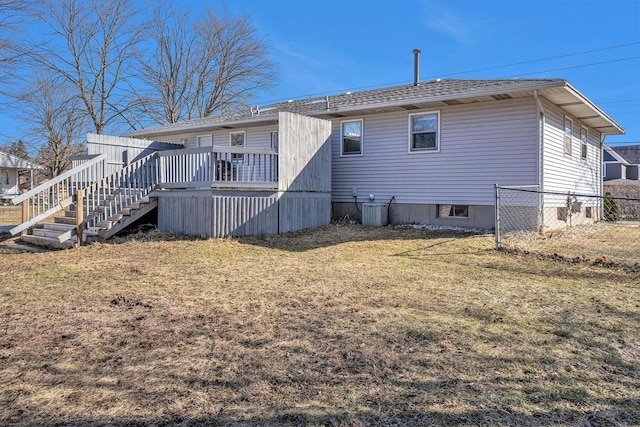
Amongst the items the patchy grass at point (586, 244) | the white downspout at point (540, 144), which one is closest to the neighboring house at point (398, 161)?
the white downspout at point (540, 144)

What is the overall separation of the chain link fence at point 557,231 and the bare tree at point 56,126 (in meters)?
27.4

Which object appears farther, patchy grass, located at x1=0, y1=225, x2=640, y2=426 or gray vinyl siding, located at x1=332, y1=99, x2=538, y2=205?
gray vinyl siding, located at x1=332, y1=99, x2=538, y2=205

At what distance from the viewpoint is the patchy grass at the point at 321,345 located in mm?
2312

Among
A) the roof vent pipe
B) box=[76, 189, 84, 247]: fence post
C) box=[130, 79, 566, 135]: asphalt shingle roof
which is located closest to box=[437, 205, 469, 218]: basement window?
box=[130, 79, 566, 135]: asphalt shingle roof


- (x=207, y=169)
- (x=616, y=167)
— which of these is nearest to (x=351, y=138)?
(x=207, y=169)

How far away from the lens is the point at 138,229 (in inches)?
399

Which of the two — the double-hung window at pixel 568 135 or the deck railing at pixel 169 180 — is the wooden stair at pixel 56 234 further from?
the double-hung window at pixel 568 135

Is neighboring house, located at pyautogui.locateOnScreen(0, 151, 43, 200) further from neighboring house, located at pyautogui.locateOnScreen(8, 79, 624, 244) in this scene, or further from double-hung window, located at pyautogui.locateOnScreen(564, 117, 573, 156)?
double-hung window, located at pyautogui.locateOnScreen(564, 117, 573, 156)

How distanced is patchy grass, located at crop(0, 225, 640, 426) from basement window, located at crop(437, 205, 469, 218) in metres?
4.55

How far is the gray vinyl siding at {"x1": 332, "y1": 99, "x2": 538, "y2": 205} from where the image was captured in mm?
9867

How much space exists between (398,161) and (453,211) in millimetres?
2054

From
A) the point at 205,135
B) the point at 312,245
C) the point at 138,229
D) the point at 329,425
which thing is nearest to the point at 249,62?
the point at 205,135

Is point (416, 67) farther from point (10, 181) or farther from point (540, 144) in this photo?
point (10, 181)

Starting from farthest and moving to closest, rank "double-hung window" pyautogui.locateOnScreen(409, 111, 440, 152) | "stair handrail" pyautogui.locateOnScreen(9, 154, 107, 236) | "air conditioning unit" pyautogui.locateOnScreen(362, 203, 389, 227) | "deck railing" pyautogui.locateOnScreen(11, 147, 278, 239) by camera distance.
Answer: "air conditioning unit" pyautogui.locateOnScreen(362, 203, 389, 227) → "double-hung window" pyautogui.locateOnScreen(409, 111, 440, 152) → "deck railing" pyautogui.locateOnScreen(11, 147, 278, 239) → "stair handrail" pyautogui.locateOnScreen(9, 154, 107, 236)
